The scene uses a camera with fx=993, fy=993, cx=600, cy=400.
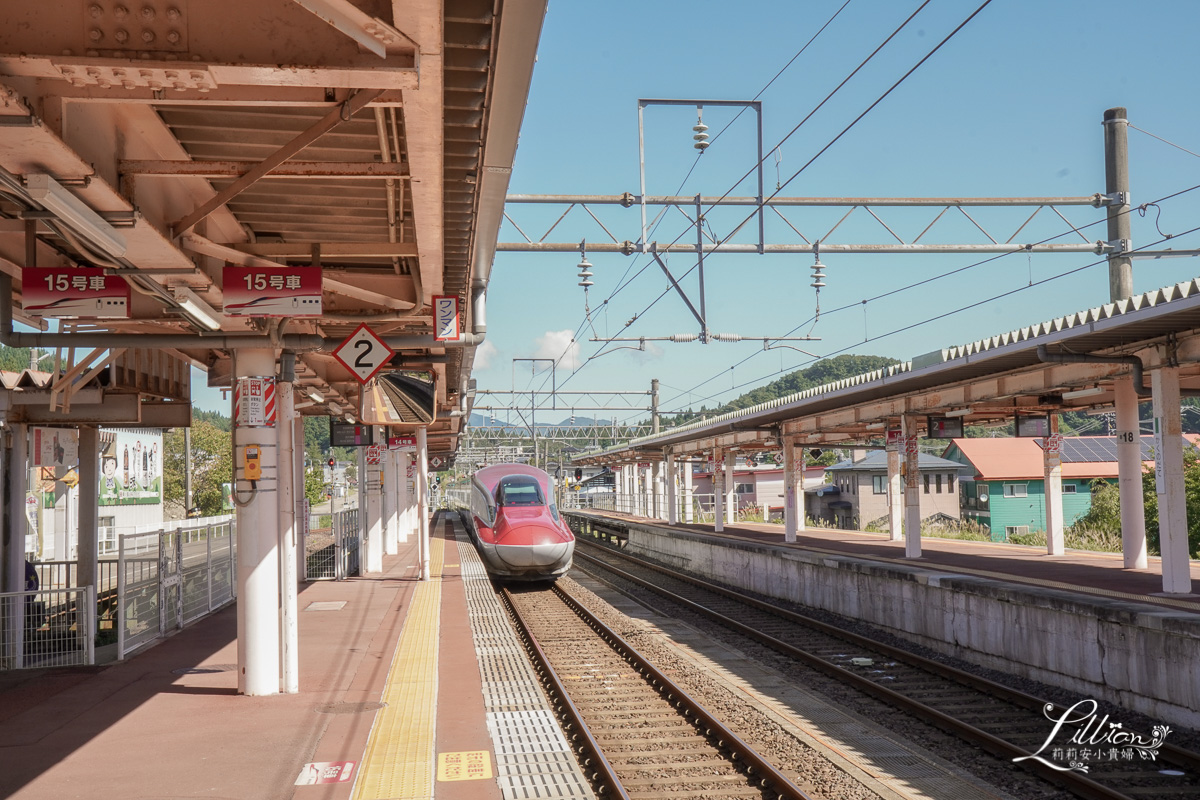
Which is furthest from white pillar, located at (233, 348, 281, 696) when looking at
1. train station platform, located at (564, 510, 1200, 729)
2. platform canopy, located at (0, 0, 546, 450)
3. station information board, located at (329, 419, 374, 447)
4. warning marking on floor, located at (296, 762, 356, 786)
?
station information board, located at (329, 419, 374, 447)

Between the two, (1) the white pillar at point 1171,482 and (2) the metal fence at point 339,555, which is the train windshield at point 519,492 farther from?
(1) the white pillar at point 1171,482

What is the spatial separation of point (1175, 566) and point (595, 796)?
931 cm

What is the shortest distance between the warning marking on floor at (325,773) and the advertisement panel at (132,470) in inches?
1255

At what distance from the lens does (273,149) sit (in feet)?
23.6

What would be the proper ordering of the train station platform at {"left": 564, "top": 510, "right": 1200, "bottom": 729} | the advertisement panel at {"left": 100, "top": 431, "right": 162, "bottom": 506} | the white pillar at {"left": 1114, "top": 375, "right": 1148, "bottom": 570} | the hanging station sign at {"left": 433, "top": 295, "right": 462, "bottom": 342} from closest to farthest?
the train station platform at {"left": 564, "top": 510, "right": 1200, "bottom": 729}, the hanging station sign at {"left": 433, "top": 295, "right": 462, "bottom": 342}, the white pillar at {"left": 1114, "top": 375, "right": 1148, "bottom": 570}, the advertisement panel at {"left": 100, "top": 431, "right": 162, "bottom": 506}

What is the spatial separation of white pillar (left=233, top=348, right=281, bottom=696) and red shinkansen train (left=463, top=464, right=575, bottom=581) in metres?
11.6

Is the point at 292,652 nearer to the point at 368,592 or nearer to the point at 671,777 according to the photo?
the point at 671,777

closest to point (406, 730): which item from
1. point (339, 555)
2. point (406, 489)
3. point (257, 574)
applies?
point (257, 574)

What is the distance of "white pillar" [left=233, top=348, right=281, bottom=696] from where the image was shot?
985 centimetres

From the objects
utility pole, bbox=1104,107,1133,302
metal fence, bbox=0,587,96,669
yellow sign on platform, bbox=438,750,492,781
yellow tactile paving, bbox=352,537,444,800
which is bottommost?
yellow sign on platform, bbox=438,750,492,781

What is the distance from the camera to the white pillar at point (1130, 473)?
1650 centimetres

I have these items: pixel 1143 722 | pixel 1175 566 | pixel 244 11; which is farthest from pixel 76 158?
pixel 1175 566

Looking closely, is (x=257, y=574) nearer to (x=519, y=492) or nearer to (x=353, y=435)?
(x=353, y=435)

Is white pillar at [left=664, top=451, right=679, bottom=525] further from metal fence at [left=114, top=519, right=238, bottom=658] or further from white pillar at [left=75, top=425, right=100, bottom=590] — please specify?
white pillar at [left=75, top=425, right=100, bottom=590]
